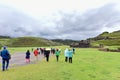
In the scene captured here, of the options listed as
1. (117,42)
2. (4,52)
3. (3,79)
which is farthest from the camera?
(117,42)

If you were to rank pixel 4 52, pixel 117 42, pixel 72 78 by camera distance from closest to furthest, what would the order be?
pixel 72 78, pixel 4 52, pixel 117 42

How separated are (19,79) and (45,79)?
2.17 metres

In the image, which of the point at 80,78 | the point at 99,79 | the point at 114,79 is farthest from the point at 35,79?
the point at 114,79

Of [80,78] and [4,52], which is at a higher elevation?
[4,52]

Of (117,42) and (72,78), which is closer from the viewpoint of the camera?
(72,78)

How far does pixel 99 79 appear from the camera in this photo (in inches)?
920

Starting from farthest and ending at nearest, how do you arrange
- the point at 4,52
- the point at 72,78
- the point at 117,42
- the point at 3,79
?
the point at 117,42 < the point at 4,52 < the point at 72,78 < the point at 3,79

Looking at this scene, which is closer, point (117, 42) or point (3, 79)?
point (3, 79)

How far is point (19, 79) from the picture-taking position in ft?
72.0

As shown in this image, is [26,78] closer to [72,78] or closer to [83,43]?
[72,78]

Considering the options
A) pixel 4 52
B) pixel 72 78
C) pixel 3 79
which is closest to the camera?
pixel 3 79

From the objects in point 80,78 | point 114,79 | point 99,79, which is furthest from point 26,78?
point 114,79

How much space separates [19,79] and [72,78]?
4.64 meters

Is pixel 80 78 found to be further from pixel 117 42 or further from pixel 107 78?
pixel 117 42
